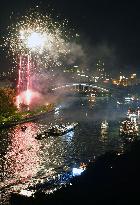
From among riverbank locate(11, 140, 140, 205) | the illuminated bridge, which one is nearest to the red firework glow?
the illuminated bridge

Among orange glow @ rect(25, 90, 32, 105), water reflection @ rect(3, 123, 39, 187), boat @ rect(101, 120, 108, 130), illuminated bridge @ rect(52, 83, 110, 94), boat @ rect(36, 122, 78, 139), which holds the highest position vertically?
illuminated bridge @ rect(52, 83, 110, 94)

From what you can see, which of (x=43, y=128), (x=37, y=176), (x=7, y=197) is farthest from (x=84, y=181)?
(x=43, y=128)

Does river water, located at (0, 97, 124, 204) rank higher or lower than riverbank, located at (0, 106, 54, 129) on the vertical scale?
lower

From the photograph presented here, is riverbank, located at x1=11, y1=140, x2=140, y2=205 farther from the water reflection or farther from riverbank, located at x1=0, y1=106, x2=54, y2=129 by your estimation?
riverbank, located at x1=0, y1=106, x2=54, y2=129

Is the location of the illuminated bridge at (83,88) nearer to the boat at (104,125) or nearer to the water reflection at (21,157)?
the boat at (104,125)

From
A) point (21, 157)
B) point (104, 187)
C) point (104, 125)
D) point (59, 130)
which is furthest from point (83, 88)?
point (104, 187)

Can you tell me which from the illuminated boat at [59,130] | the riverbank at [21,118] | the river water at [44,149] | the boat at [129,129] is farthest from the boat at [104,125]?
the riverbank at [21,118]

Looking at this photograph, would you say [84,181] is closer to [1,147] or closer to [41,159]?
[41,159]

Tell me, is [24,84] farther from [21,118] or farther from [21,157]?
[21,157]
